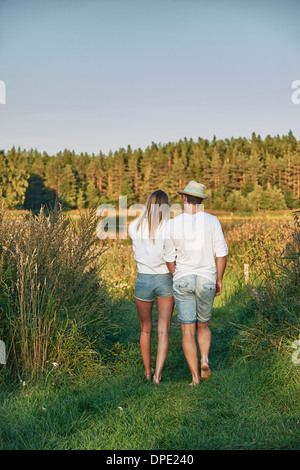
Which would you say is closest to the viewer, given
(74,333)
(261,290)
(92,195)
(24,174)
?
(74,333)

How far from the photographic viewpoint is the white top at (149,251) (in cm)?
497

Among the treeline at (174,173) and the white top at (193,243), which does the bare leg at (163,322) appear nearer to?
the white top at (193,243)

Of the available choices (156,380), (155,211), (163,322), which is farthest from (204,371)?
(155,211)

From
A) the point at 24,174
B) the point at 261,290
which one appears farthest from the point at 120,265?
the point at 24,174

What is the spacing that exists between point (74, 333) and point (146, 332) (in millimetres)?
789

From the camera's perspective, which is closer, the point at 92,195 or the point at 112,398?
the point at 112,398

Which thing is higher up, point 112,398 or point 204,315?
point 204,315

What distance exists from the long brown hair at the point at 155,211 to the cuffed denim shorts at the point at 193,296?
57 centimetres

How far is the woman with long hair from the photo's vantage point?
4.97 metres

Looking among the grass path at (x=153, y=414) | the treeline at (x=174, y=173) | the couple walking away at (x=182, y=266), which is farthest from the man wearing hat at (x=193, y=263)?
the treeline at (x=174, y=173)

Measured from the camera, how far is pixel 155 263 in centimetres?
499

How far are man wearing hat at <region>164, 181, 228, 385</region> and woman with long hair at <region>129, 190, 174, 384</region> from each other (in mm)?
113

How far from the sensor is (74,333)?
15.8ft
